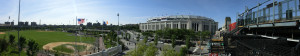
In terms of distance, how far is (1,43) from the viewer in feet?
74.5

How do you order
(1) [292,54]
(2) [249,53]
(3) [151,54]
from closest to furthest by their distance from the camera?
1. (1) [292,54]
2. (2) [249,53]
3. (3) [151,54]

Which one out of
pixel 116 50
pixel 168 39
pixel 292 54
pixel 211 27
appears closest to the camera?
pixel 292 54

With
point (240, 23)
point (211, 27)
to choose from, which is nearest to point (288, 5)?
point (240, 23)

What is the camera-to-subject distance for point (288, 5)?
19.7 feet

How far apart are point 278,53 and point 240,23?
9.33 m

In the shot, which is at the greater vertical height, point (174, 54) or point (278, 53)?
point (278, 53)

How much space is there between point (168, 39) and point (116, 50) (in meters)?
29.7

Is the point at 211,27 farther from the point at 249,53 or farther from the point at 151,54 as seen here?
the point at 249,53

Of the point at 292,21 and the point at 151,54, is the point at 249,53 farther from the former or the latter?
the point at 151,54

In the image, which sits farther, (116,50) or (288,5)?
(116,50)

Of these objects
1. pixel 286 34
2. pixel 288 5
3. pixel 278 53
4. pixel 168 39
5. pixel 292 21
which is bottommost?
pixel 168 39

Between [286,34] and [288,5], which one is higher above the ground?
[288,5]

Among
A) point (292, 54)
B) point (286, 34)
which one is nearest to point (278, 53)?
point (292, 54)

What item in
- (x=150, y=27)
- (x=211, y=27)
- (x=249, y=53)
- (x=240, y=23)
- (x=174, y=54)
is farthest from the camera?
(x=150, y=27)
